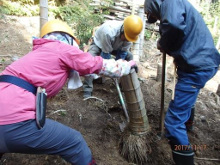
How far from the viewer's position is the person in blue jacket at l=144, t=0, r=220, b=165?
230 cm

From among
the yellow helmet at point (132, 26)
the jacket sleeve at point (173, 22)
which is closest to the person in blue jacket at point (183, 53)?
the jacket sleeve at point (173, 22)

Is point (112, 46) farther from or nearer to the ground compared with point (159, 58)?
farther from the ground

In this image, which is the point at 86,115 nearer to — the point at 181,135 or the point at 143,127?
the point at 143,127

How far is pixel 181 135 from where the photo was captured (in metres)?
2.53

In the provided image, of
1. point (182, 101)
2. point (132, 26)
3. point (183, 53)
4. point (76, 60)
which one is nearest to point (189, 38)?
point (183, 53)

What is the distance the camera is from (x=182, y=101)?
255 centimetres

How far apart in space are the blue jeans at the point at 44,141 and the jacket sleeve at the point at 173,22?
Answer: 1553mm

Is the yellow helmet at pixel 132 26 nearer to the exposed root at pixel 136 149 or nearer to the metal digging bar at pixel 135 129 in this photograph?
the metal digging bar at pixel 135 129

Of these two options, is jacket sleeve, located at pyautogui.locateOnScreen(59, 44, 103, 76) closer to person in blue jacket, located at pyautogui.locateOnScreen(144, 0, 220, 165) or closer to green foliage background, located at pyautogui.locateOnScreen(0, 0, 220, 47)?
person in blue jacket, located at pyautogui.locateOnScreen(144, 0, 220, 165)

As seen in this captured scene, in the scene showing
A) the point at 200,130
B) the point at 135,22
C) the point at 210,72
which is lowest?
the point at 200,130

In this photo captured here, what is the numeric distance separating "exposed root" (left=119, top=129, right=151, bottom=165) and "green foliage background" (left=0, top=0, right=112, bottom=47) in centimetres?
502

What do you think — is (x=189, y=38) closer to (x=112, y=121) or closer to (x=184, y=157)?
(x=184, y=157)

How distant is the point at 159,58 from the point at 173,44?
5682 mm

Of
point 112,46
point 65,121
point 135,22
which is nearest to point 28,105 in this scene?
point 65,121
